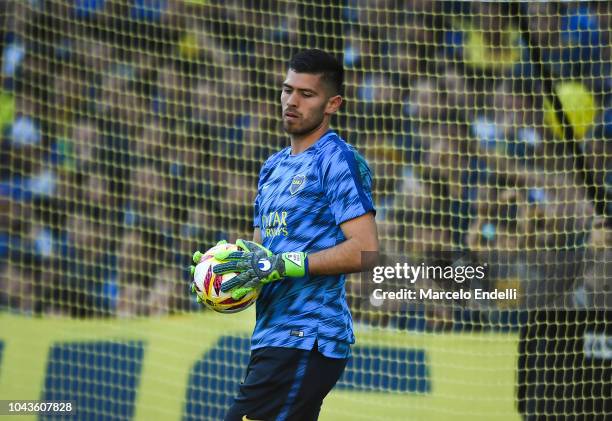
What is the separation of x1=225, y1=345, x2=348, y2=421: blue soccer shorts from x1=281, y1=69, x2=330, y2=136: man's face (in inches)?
30.2

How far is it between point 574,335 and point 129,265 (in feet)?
10.3

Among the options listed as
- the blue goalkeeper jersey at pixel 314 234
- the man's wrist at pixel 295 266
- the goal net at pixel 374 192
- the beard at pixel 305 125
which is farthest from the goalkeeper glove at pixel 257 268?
the goal net at pixel 374 192

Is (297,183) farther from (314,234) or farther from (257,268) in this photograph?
(257,268)

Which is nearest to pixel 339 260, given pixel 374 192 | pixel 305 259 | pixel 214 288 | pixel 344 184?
pixel 305 259

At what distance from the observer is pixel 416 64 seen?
656cm

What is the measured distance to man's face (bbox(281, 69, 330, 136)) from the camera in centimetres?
310

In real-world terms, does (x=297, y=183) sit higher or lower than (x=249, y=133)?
lower

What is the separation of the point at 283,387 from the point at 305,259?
0.42 meters

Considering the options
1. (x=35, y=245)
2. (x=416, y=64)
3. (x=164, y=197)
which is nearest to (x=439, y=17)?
(x=416, y=64)

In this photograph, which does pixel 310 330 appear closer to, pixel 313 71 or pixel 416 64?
pixel 313 71

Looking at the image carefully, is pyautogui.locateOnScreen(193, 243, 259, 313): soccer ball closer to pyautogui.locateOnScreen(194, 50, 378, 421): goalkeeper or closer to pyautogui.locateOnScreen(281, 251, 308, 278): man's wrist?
pyautogui.locateOnScreen(194, 50, 378, 421): goalkeeper

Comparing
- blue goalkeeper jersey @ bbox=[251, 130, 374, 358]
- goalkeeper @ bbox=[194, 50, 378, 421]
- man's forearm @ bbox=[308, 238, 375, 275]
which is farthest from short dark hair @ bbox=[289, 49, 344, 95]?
man's forearm @ bbox=[308, 238, 375, 275]

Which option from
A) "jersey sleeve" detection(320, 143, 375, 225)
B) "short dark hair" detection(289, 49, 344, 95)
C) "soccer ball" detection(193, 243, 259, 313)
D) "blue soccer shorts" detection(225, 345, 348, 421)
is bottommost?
"blue soccer shorts" detection(225, 345, 348, 421)

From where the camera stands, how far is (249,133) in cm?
656
